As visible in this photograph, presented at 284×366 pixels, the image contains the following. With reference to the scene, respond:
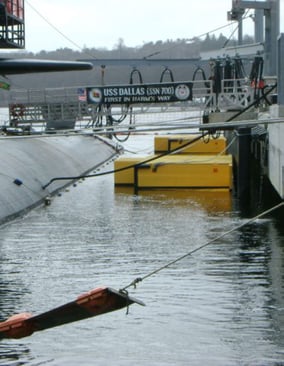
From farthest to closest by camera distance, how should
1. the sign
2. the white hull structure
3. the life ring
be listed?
the life ring
the sign
the white hull structure

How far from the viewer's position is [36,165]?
2906cm

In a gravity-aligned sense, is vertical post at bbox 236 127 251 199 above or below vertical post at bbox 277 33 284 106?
below

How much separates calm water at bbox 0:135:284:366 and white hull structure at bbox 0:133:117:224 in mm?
674

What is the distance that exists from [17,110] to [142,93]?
37.0 ft

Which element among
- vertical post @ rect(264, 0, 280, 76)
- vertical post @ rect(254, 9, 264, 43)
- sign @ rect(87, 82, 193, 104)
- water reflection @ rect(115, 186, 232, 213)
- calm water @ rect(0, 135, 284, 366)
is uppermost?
vertical post @ rect(254, 9, 264, 43)

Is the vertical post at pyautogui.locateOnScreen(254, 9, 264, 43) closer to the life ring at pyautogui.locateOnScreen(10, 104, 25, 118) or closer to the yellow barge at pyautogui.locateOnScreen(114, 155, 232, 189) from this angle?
the life ring at pyautogui.locateOnScreen(10, 104, 25, 118)

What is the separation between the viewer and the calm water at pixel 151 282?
10.4m

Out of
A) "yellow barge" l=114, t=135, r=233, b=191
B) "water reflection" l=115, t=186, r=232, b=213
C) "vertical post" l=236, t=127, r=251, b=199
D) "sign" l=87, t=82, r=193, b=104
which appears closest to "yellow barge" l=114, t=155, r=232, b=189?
"yellow barge" l=114, t=135, r=233, b=191

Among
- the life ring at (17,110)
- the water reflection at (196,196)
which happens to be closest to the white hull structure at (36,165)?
the life ring at (17,110)

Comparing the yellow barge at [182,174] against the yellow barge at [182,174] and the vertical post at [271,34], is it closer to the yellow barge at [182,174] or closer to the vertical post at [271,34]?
the yellow barge at [182,174]

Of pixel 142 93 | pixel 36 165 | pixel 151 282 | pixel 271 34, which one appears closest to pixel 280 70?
pixel 151 282

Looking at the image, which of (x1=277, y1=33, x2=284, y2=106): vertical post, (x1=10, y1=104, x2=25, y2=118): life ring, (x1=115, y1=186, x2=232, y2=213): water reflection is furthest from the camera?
(x1=10, y1=104, x2=25, y2=118): life ring

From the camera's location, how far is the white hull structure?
2234 cm

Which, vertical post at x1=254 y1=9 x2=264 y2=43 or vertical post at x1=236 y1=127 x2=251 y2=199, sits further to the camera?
vertical post at x1=254 y1=9 x2=264 y2=43
